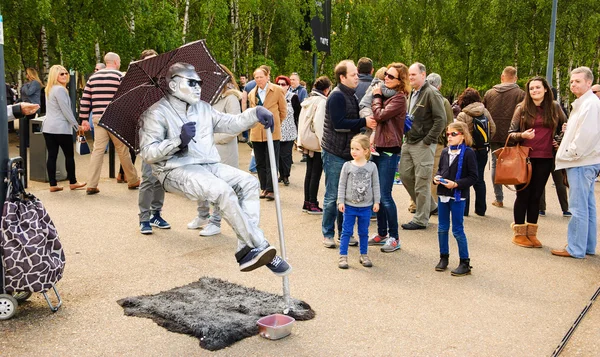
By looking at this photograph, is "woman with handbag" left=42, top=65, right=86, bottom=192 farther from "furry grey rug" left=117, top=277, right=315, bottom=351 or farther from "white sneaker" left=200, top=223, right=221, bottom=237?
"furry grey rug" left=117, top=277, right=315, bottom=351

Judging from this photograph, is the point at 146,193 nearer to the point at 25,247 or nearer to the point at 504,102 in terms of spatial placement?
the point at 25,247

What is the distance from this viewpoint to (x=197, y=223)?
8.26 meters

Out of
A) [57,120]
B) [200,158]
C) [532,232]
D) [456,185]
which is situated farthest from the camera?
[57,120]

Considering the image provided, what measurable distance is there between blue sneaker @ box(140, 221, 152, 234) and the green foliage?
9.62 metres

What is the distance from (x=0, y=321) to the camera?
195 inches

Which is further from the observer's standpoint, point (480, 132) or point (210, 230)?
point (480, 132)

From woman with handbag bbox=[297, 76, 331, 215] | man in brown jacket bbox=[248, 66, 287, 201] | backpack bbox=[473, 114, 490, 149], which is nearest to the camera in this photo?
woman with handbag bbox=[297, 76, 331, 215]

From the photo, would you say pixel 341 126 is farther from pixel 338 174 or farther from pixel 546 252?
pixel 546 252

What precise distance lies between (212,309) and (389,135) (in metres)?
3.11

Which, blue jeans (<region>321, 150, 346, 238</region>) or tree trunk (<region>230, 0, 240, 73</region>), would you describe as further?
tree trunk (<region>230, 0, 240, 73</region>)

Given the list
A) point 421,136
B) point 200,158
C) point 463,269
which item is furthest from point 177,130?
point 421,136

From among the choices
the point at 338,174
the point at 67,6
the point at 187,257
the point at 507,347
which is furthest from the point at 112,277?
the point at 67,6

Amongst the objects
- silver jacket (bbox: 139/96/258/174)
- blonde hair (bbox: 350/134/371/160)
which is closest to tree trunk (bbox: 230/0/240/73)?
blonde hair (bbox: 350/134/371/160)

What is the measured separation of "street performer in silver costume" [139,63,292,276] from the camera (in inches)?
182
